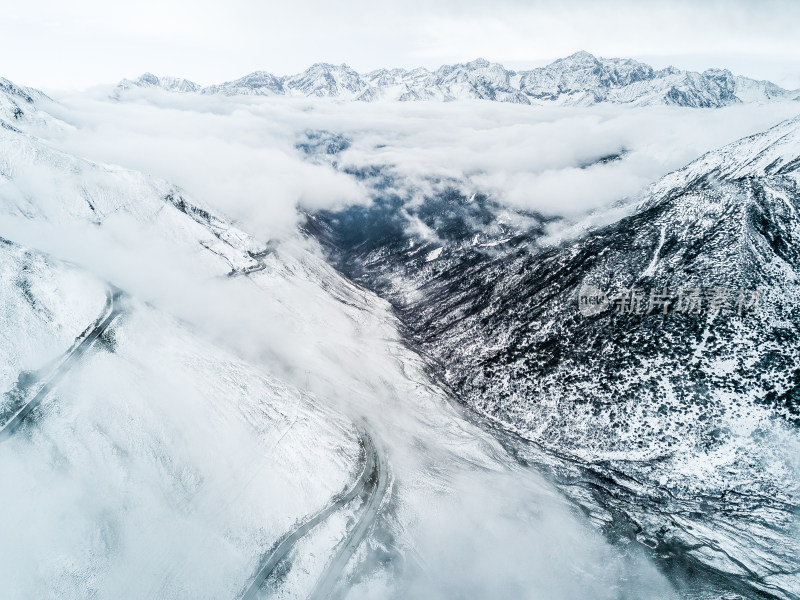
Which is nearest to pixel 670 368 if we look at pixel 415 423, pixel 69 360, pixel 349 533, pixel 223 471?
pixel 415 423

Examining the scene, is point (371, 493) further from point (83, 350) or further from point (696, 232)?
point (696, 232)

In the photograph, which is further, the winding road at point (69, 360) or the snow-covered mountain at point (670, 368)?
the snow-covered mountain at point (670, 368)

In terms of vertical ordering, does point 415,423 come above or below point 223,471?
above

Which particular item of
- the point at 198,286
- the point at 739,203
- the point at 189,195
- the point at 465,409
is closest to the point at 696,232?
the point at 739,203

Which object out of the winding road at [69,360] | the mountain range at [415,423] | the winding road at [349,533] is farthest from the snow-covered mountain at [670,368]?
the winding road at [69,360]

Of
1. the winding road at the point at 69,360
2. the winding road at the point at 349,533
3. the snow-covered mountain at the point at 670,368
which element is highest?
the snow-covered mountain at the point at 670,368

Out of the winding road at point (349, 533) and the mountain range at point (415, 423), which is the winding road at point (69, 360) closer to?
the mountain range at point (415, 423)

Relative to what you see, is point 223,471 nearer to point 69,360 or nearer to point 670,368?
point 69,360
